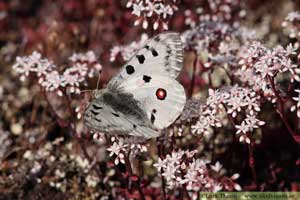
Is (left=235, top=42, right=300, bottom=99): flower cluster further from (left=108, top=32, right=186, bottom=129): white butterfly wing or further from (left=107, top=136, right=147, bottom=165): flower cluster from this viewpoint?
(left=107, top=136, right=147, bottom=165): flower cluster

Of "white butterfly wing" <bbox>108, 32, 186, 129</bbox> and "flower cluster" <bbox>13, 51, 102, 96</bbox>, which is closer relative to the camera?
"white butterfly wing" <bbox>108, 32, 186, 129</bbox>

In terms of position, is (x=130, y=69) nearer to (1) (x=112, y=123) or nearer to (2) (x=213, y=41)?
(1) (x=112, y=123)

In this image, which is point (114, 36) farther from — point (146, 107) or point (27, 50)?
point (146, 107)

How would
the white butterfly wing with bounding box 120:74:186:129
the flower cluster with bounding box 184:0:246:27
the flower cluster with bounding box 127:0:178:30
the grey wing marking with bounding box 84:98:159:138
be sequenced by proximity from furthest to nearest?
the flower cluster with bounding box 184:0:246:27, the flower cluster with bounding box 127:0:178:30, the white butterfly wing with bounding box 120:74:186:129, the grey wing marking with bounding box 84:98:159:138

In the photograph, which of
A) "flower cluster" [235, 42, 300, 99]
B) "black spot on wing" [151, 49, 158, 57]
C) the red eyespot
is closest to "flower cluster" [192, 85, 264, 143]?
"flower cluster" [235, 42, 300, 99]

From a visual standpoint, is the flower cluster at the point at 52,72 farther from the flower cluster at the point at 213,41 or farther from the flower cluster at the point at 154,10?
the flower cluster at the point at 213,41

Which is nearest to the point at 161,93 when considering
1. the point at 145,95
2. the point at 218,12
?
the point at 145,95

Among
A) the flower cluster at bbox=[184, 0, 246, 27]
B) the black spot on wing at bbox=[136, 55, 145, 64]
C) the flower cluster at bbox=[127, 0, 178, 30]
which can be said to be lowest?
the black spot on wing at bbox=[136, 55, 145, 64]
